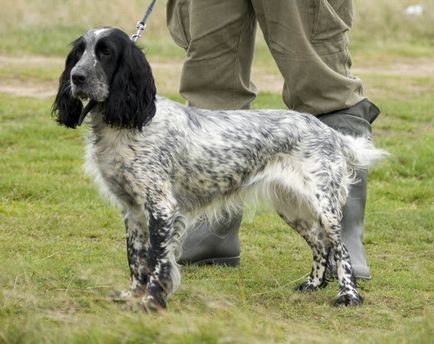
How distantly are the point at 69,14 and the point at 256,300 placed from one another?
533 inches

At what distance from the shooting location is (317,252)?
6.22m

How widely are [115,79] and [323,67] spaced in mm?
1561

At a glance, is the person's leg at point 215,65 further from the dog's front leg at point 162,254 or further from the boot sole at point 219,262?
the dog's front leg at point 162,254

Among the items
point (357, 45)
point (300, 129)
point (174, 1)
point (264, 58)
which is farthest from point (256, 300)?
point (357, 45)

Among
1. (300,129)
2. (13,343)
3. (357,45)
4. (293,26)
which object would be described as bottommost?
(357,45)

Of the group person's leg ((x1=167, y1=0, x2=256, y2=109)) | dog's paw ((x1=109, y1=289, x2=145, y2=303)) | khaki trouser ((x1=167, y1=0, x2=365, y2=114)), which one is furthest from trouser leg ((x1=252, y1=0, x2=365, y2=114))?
dog's paw ((x1=109, y1=289, x2=145, y2=303))

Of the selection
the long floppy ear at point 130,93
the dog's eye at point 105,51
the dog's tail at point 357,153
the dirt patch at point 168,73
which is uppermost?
the dog's eye at point 105,51

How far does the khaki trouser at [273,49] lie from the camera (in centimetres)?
634

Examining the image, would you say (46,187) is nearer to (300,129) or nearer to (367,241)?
(367,241)

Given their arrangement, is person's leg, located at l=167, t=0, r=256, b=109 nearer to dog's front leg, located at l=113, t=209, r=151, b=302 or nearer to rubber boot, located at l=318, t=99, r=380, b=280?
rubber boot, located at l=318, t=99, r=380, b=280

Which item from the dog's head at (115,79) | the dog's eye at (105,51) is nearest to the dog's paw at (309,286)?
the dog's head at (115,79)

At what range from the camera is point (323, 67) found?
637cm

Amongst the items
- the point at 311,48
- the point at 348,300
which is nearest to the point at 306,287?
the point at 348,300

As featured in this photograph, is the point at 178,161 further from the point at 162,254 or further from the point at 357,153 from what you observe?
the point at 357,153
